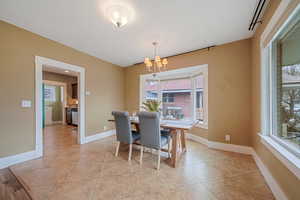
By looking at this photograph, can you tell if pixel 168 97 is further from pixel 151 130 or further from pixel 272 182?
pixel 272 182

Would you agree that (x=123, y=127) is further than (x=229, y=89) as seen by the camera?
No

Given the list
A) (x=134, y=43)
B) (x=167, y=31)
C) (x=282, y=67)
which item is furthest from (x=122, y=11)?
(x=282, y=67)

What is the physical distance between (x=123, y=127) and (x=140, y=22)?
194cm

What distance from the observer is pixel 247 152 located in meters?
2.68

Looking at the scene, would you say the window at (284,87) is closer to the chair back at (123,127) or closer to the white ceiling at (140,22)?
the white ceiling at (140,22)

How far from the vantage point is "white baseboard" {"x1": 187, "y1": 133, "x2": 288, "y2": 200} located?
1.46 meters

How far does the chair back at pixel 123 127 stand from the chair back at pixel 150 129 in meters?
0.31

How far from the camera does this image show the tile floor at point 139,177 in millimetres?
1541

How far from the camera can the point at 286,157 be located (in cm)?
125

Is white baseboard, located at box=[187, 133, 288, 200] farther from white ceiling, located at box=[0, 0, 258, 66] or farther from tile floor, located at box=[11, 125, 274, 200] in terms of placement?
white ceiling, located at box=[0, 0, 258, 66]

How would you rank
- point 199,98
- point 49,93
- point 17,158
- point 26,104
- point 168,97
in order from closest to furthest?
point 17,158 < point 26,104 < point 199,98 < point 168,97 < point 49,93

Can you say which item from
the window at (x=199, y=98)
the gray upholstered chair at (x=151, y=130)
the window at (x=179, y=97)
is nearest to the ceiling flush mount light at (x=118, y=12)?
the gray upholstered chair at (x=151, y=130)

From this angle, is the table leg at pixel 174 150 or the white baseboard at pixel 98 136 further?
the white baseboard at pixel 98 136

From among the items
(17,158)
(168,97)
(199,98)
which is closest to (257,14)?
(199,98)
